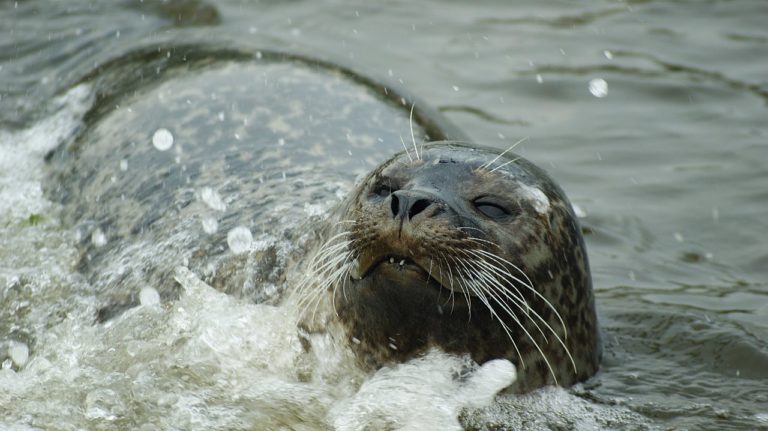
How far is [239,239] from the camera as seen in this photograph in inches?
211

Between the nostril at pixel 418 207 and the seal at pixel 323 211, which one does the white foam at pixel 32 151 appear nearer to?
the seal at pixel 323 211

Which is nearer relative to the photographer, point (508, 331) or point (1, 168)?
point (508, 331)

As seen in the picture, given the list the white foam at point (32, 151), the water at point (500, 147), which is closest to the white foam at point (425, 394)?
the water at point (500, 147)

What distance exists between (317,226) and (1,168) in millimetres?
2425

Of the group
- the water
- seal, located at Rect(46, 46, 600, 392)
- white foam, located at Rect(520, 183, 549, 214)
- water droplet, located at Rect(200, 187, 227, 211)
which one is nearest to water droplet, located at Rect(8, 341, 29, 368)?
the water

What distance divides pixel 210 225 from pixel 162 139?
719 mm

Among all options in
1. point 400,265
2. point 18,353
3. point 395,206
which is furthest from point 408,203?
point 18,353

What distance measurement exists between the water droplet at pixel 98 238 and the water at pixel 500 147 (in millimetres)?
30

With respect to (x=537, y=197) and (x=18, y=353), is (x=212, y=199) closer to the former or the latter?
(x=18, y=353)

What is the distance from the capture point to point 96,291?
17.9 ft

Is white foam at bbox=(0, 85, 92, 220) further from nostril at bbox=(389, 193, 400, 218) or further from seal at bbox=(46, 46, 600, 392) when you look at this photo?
nostril at bbox=(389, 193, 400, 218)

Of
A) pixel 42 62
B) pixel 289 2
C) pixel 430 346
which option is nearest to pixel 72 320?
pixel 430 346

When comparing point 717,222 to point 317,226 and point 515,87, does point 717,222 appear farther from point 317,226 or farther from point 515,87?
point 317,226

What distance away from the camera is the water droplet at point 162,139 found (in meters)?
5.95
